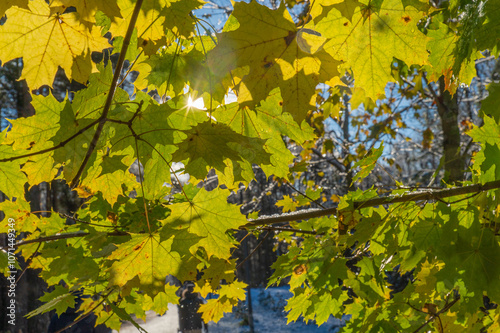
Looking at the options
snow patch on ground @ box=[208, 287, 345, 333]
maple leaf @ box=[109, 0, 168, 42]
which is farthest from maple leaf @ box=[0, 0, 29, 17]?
snow patch on ground @ box=[208, 287, 345, 333]

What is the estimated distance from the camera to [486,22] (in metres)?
1.26

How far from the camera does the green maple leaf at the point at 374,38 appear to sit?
1.17 m

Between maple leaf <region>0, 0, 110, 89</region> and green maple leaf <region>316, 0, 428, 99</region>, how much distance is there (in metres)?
0.83

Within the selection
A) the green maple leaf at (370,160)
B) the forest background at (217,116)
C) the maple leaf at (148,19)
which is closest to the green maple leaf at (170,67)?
the forest background at (217,116)

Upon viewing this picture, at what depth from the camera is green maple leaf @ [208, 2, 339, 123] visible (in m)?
1.04

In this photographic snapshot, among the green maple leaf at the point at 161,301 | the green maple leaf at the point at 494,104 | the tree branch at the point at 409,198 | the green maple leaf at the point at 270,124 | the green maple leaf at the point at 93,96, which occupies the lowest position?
the green maple leaf at the point at 161,301

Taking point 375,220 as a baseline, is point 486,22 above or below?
above

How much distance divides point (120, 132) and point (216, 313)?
1.77 meters

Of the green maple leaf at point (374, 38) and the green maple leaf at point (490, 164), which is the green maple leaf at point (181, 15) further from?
the green maple leaf at point (490, 164)

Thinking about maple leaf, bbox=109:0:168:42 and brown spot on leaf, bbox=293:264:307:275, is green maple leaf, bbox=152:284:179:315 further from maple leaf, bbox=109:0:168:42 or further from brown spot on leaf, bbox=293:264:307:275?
maple leaf, bbox=109:0:168:42

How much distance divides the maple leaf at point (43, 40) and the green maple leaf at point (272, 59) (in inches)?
21.4

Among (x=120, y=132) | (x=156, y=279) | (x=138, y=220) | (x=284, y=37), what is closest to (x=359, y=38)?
(x=284, y=37)

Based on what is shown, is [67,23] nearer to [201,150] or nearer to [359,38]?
[201,150]

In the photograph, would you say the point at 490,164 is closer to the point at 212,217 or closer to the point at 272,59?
the point at 272,59
